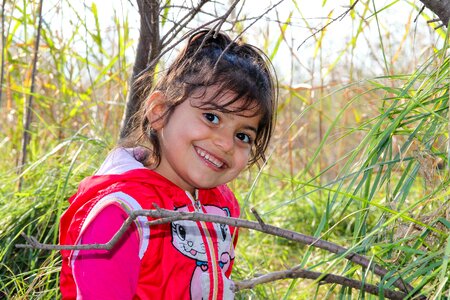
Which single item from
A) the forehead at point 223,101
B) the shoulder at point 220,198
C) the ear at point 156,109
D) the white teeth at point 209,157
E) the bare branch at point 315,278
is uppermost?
the forehead at point 223,101

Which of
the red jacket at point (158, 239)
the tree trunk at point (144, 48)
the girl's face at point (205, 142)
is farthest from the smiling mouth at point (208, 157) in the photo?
the tree trunk at point (144, 48)

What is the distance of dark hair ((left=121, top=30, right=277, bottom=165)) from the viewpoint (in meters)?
1.93

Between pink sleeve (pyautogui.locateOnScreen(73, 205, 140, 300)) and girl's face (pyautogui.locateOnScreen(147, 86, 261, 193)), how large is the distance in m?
0.24

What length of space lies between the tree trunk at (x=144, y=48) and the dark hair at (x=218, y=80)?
17 cm

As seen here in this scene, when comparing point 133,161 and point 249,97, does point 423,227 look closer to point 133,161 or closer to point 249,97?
point 249,97

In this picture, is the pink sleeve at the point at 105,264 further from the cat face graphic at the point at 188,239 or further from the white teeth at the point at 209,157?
the white teeth at the point at 209,157

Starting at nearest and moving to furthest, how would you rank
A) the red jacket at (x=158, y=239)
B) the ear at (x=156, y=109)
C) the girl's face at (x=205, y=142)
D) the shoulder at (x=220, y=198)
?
the red jacket at (x=158, y=239) < the girl's face at (x=205, y=142) < the ear at (x=156, y=109) < the shoulder at (x=220, y=198)

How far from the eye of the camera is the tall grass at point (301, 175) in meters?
1.53

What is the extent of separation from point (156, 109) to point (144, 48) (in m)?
0.38

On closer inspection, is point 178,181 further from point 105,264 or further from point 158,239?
point 105,264

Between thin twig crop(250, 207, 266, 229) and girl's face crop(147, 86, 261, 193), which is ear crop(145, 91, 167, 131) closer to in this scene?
girl's face crop(147, 86, 261, 193)

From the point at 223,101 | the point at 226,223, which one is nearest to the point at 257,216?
the point at 226,223

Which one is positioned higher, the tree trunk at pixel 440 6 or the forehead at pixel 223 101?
the tree trunk at pixel 440 6

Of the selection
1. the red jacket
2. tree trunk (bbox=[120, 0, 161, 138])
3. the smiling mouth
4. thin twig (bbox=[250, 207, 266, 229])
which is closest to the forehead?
the smiling mouth
